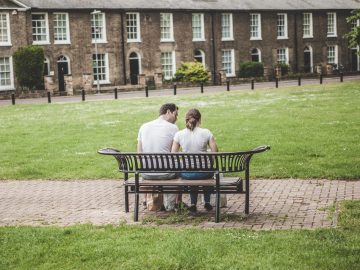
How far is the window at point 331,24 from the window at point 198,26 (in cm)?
1576

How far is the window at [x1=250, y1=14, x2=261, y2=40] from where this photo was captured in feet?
183

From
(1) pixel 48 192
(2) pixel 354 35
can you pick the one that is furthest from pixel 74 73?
(1) pixel 48 192

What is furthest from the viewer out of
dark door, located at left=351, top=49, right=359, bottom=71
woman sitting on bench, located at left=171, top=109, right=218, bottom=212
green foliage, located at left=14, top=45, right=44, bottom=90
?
dark door, located at left=351, top=49, right=359, bottom=71

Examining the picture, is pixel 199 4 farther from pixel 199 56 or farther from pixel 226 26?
pixel 199 56

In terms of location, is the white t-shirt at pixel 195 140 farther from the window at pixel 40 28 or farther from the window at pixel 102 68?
the window at pixel 102 68

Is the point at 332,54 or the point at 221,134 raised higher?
the point at 332,54

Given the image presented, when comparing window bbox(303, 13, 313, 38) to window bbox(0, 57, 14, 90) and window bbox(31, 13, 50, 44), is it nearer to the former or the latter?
window bbox(31, 13, 50, 44)

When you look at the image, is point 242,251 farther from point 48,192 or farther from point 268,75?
point 268,75

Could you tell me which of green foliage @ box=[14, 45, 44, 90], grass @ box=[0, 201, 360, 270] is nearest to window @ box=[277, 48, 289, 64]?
green foliage @ box=[14, 45, 44, 90]

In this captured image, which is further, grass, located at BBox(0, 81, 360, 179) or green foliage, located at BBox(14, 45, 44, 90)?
green foliage, located at BBox(14, 45, 44, 90)

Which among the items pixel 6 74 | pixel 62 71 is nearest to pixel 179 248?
pixel 6 74

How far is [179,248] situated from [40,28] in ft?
131

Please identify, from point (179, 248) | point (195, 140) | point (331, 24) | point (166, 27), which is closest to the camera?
point (179, 248)

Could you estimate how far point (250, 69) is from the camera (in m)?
52.9
